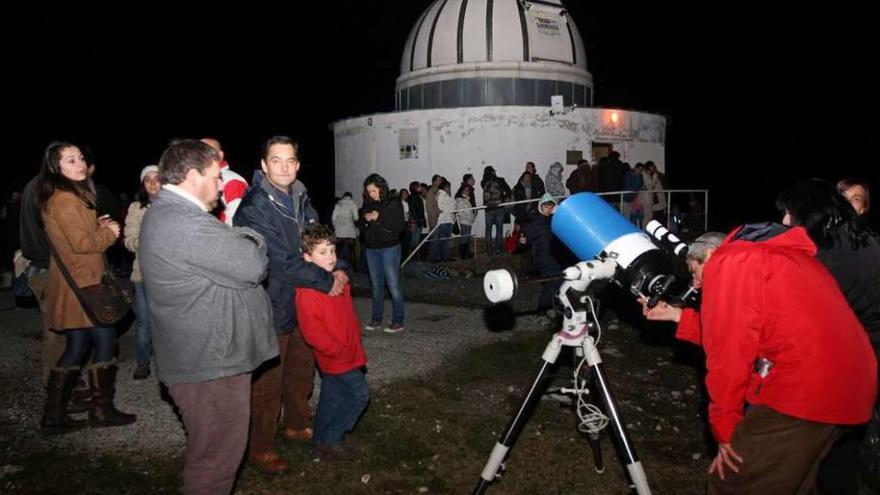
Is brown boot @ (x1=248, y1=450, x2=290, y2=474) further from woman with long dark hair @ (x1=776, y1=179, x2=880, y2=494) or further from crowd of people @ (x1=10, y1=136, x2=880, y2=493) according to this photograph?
woman with long dark hair @ (x1=776, y1=179, x2=880, y2=494)

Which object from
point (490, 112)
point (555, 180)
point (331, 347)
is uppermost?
point (490, 112)

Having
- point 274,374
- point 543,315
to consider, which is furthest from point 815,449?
point 543,315

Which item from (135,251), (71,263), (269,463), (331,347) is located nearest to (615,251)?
(331,347)

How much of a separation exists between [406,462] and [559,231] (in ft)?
6.33

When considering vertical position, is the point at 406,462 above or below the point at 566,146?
below

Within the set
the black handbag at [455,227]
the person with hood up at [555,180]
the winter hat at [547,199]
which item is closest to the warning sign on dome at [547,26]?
the person with hood up at [555,180]

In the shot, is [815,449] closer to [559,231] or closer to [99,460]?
[559,231]

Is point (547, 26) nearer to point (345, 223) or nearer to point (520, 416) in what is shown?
point (345, 223)

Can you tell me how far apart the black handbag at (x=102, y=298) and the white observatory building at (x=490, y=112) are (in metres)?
12.7

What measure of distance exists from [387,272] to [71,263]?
143 inches

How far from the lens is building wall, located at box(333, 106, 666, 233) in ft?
57.4

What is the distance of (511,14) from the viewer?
62.3 feet

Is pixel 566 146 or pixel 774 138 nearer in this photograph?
pixel 566 146

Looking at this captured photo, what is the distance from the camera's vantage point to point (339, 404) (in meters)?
4.31
